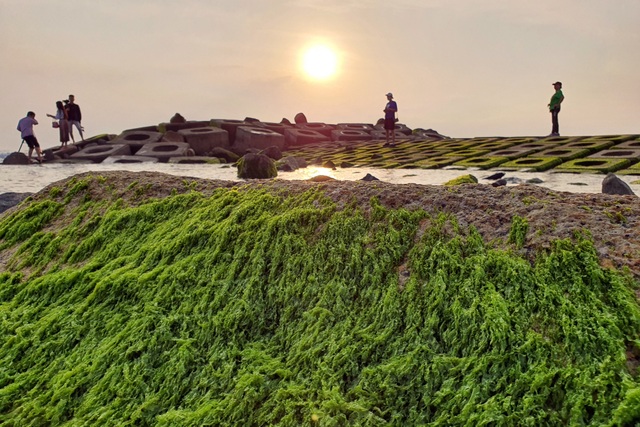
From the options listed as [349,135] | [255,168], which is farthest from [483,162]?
[349,135]

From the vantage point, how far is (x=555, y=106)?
18.8 meters

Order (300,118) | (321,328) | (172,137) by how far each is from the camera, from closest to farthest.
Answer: (321,328) < (172,137) < (300,118)

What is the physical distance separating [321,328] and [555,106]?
19.4m

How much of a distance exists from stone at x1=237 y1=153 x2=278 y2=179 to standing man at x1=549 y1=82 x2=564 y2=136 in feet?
42.6

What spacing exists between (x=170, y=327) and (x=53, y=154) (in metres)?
22.0

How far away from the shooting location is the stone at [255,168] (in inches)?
487

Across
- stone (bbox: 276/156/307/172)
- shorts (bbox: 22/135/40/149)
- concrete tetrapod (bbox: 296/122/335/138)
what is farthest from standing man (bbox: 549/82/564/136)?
shorts (bbox: 22/135/40/149)

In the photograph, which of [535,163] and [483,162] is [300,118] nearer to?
[483,162]

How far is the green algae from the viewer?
7.25 ft

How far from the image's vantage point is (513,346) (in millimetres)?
2309

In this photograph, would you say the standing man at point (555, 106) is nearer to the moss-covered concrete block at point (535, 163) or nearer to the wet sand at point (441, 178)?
the moss-covered concrete block at point (535, 163)

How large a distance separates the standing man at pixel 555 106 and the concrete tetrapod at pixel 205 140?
53.4ft

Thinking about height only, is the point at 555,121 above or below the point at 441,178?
above

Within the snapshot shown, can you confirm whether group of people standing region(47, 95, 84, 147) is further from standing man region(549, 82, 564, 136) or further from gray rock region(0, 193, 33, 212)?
standing man region(549, 82, 564, 136)
